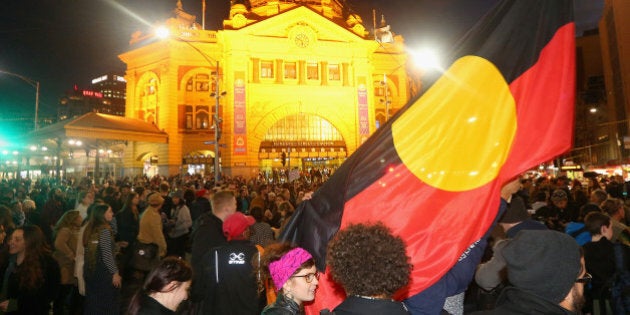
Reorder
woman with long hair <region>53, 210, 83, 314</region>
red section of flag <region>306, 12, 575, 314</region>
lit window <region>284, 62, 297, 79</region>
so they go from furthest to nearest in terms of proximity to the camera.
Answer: lit window <region>284, 62, 297, 79</region> → woman with long hair <region>53, 210, 83, 314</region> → red section of flag <region>306, 12, 575, 314</region>

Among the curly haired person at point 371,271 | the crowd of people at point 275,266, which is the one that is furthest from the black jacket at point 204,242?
the curly haired person at point 371,271

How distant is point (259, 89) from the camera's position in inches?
1587

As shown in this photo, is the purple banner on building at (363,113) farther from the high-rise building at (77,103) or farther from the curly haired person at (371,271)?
the high-rise building at (77,103)

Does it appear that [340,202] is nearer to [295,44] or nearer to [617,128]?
[295,44]

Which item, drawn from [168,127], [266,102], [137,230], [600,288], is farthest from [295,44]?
[600,288]

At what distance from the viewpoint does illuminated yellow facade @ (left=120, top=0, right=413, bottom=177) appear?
3997 centimetres

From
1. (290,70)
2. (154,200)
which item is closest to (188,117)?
(290,70)

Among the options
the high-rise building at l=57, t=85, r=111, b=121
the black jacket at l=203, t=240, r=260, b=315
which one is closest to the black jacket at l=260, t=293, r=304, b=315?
the black jacket at l=203, t=240, r=260, b=315

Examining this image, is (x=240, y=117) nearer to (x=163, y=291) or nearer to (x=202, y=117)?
(x=202, y=117)

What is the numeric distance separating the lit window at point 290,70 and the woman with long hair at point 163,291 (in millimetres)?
39498

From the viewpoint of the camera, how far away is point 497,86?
3.66 meters

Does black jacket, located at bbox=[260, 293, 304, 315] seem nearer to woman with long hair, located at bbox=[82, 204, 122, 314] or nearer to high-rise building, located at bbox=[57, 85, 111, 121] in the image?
woman with long hair, located at bbox=[82, 204, 122, 314]

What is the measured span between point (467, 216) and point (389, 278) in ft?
4.84

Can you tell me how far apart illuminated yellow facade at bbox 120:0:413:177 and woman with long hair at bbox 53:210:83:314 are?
3117cm
